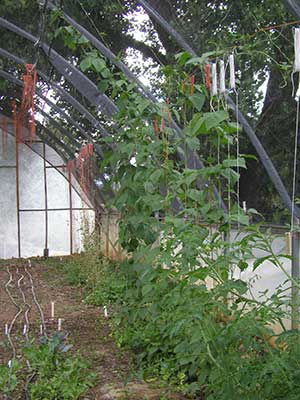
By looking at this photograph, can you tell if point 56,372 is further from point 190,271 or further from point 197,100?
point 197,100

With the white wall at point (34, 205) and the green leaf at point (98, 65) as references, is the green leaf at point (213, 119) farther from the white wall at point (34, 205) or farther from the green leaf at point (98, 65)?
the white wall at point (34, 205)

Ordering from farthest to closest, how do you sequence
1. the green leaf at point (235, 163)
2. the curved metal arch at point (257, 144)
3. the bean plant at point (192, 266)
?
the curved metal arch at point (257, 144), the green leaf at point (235, 163), the bean plant at point (192, 266)

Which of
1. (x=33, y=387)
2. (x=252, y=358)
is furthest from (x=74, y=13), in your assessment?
(x=252, y=358)

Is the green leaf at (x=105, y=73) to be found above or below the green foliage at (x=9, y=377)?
above

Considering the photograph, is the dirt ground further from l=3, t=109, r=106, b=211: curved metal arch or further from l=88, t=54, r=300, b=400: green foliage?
l=3, t=109, r=106, b=211: curved metal arch

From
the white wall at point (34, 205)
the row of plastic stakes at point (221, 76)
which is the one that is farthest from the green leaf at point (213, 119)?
the white wall at point (34, 205)

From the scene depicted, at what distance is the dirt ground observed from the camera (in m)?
3.22

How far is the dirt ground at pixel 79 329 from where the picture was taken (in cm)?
322

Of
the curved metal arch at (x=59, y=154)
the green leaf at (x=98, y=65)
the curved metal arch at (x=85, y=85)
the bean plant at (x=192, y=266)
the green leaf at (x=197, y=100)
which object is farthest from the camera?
the curved metal arch at (x=59, y=154)

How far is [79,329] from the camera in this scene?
4.90 meters

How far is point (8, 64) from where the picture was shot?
8.48m

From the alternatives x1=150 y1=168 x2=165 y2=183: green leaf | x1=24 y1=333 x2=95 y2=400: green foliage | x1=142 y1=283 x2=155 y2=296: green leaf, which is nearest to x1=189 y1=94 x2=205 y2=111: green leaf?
x1=150 y1=168 x2=165 y2=183: green leaf

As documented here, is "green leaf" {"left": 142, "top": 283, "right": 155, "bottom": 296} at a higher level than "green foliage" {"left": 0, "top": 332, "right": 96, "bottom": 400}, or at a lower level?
higher

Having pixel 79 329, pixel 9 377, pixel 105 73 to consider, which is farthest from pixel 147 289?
pixel 79 329
